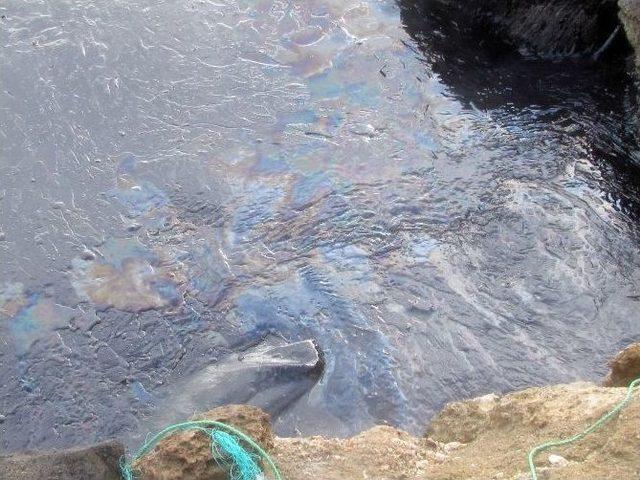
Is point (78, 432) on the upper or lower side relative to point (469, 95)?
lower

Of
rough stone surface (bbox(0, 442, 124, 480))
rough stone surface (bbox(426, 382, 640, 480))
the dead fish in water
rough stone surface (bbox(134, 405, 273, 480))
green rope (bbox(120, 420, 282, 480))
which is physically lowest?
the dead fish in water

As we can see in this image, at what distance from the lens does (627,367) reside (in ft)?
13.4

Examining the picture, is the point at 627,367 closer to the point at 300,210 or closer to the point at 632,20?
the point at 300,210

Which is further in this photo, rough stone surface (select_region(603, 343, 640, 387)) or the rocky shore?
rough stone surface (select_region(603, 343, 640, 387))

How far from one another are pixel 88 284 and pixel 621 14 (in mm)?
5512

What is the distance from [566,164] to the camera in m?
6.58

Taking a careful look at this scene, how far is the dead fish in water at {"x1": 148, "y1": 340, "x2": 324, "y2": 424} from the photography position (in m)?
4.92

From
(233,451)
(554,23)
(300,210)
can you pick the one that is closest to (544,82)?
(554,23)

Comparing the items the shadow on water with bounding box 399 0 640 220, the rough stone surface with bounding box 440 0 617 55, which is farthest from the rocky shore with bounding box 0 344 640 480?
the rough stone surface with bounding box 440 0 617 55

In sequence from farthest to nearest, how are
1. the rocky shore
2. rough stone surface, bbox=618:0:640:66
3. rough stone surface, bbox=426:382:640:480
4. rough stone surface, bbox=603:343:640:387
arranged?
rough stone surface, bbox=618:0:640:66
rough stone surface, bbox=603:343:640:387
the rocky shore
rough stone surface, bbox=426:382:640:480

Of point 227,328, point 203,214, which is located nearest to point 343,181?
point 203,214

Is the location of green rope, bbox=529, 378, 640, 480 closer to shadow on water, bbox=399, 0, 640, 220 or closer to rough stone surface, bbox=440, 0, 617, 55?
shadow on water, bbox=399, 0, 640, 220

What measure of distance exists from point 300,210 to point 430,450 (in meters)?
2.81

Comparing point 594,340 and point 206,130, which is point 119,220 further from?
point 594,340
